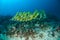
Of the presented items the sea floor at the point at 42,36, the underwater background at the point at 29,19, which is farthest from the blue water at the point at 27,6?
the sea floor at the point at 42,36

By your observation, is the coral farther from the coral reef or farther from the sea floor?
the sea floor

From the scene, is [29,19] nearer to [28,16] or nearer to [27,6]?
[28,16]

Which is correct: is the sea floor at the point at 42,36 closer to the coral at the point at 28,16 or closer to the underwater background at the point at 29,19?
the underwater background at the point at 29,19

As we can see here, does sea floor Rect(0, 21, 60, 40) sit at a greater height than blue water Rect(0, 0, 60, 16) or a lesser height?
lesser

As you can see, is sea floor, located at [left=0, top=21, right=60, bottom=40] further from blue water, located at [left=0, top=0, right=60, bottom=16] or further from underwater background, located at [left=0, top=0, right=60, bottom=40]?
blue water, located at [left=0, top=0, right=60, bottom=16]

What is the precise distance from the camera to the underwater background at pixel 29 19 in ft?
5.67

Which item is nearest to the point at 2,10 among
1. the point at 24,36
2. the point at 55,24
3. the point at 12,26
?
the point at 12,26

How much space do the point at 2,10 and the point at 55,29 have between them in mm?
744

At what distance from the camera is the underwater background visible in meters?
1.73

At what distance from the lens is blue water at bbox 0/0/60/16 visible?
1.78 meters

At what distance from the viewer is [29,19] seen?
1.76 meters

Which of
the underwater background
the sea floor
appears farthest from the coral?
the sea floor

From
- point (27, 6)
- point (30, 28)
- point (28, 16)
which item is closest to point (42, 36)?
point (30, 28)

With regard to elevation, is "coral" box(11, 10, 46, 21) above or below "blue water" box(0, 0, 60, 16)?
below
